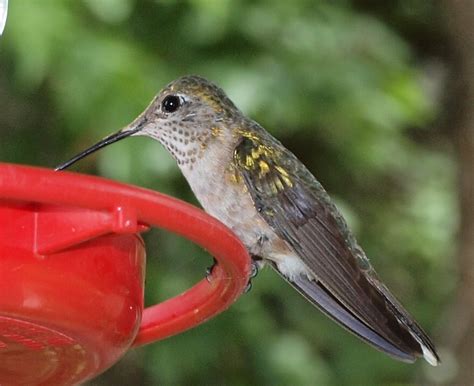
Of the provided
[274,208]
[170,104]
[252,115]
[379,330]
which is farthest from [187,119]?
[252,115]

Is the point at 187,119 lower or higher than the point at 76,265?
lower

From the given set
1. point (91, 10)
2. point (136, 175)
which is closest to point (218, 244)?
point (136, 175)

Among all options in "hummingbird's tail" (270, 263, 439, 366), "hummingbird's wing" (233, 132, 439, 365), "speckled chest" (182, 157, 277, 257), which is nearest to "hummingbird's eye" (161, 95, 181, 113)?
"hummingbird's wing" (233, 132, 439, 365)

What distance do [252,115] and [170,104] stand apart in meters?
1.45

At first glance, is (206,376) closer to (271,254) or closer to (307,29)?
(307,29)

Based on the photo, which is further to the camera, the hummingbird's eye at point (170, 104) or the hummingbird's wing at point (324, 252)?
the hummingbird's eye at point (170, 104)

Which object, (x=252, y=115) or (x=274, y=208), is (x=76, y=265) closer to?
(x=274, y=208)

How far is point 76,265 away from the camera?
8.79ft

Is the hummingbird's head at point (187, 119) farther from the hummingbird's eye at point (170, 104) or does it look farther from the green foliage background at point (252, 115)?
the green foliage background at point (252, 115)

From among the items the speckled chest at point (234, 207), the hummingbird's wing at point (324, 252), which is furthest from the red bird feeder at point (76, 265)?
the speckled chest at point (234, 207)

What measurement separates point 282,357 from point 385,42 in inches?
67.3

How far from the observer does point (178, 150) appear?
401 cm

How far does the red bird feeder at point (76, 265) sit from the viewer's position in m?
2.42

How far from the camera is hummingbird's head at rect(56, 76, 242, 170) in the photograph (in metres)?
3.98
